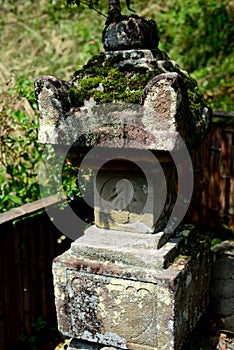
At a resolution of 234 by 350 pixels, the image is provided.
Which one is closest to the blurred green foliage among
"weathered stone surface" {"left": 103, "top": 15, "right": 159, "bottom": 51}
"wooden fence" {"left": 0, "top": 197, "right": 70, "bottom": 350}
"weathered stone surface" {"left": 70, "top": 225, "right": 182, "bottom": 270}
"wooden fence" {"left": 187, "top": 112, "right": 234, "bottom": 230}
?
"wooden fence" {"left": 187, "top": 112, "right": 234, "bottom": 230}

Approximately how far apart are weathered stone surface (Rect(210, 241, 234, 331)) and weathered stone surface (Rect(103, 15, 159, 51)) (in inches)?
62.7

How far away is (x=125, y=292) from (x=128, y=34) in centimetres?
138

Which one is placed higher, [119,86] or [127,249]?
[119,86]

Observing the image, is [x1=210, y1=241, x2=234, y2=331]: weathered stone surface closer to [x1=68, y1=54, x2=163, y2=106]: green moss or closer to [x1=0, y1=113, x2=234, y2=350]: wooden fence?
[x1=0, y1=113, x2=234, y2=350]: wooden fence

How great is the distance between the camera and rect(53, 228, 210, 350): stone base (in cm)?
249

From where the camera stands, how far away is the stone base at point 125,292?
2488 millimetres

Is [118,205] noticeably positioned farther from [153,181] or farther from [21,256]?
[21,256]

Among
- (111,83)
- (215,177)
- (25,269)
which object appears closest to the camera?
(111,83)

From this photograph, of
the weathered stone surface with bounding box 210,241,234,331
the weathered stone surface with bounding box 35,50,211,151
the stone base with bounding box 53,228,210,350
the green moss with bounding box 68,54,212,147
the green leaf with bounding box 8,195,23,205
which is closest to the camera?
the weathered stone surface with bounding box 35,50,211,151

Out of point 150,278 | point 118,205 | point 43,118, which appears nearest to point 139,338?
point 150,278

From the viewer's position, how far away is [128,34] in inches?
98.9

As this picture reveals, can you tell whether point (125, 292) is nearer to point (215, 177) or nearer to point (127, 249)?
point (127, 249)

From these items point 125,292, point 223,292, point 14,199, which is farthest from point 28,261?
point 223,292

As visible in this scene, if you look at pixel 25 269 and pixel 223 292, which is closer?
pixel 223 292
